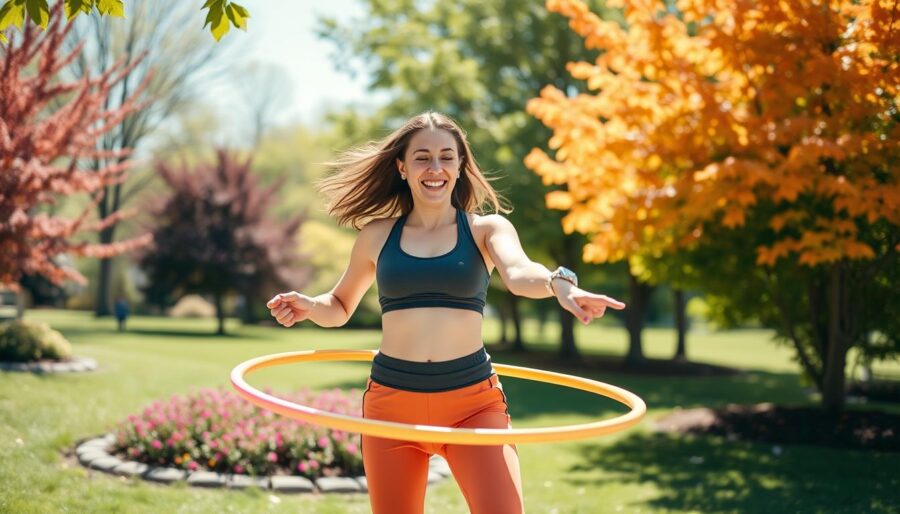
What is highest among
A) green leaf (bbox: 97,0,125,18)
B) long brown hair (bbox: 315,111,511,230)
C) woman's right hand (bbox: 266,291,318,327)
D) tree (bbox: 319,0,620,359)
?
tree (bbox: 319,0,620,359)

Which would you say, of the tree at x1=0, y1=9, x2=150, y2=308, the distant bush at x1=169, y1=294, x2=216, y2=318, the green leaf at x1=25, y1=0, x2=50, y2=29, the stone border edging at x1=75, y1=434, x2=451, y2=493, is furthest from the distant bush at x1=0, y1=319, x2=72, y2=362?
the distant bush at x1=169, y1=294, x2=216, y2=318

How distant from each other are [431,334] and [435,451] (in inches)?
21.8

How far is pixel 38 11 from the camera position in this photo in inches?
158

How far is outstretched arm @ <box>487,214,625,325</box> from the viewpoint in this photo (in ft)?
9.93

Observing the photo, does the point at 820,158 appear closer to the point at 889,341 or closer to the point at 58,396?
the point at 889,341

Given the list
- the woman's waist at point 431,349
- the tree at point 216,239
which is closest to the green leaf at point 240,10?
the woman's waist at point 431,349

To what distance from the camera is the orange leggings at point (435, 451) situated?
3434mm

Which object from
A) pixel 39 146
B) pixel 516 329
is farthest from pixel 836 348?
pixel 516 329

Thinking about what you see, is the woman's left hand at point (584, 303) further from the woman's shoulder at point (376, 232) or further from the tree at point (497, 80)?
the tree at point (497, 80)

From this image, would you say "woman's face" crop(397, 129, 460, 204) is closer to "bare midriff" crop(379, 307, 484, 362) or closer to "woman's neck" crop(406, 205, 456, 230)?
"woman's neck" crop(406, 205, 456, 230)

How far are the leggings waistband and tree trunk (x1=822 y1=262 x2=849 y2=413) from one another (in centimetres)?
671

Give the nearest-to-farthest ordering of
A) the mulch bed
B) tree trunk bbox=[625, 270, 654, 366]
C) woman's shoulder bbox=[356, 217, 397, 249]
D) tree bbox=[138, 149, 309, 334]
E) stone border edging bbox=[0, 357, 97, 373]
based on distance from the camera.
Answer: woman's shoulder bbox=[356, 217, 397, 249]
the mulch bed
stone border edging bbox=[0, 357, 97, 373]
tree trunk bbox=[625, 270, 654, 366]
tree bbox=[138, 149, 309, 334]

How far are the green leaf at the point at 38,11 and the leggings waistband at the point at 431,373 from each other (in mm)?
2431

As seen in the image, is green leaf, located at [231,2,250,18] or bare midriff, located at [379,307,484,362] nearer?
bare midriff, located at [379,307,484,362]
